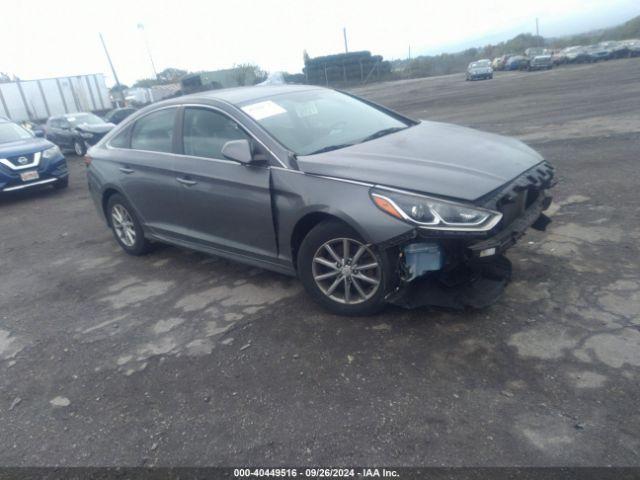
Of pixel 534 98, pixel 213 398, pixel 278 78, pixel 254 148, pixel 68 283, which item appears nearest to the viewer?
pixel 213 398

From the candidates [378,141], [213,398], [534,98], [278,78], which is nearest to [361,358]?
[213,398]

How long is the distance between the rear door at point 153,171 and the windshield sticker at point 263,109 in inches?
36.8

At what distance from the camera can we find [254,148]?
4020 millimetres

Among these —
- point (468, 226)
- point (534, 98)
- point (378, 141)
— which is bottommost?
point (534, 98)

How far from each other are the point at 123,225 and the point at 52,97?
91.4 ft

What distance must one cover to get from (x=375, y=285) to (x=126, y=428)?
1.82 metres

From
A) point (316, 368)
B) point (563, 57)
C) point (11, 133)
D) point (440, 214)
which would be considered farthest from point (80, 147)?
point (563, 57)

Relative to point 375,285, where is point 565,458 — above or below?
below

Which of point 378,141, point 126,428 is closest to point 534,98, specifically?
point 378,141

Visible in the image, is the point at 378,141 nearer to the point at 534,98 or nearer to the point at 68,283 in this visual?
the point at 68,283

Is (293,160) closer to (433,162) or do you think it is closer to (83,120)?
(433,162)

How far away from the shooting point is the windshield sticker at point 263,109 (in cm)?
427

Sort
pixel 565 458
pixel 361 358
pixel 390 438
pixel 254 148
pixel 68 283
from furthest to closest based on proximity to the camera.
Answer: pixel 68 283, pixel 254 148, pixel 361 358, pixel 390 438, pixel 565 458

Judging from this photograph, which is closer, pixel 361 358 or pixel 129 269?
pixel 361 358
